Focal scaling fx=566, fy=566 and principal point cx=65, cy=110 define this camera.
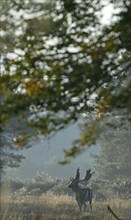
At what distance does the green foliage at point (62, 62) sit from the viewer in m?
7.34

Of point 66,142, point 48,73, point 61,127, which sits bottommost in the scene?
point 61,127

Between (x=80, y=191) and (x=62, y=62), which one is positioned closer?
(x=62, y=62)

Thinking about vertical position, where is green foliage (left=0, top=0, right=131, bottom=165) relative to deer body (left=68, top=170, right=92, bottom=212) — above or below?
below

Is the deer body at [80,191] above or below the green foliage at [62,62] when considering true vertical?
above

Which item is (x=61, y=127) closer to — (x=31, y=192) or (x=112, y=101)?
(x=112, y=101)

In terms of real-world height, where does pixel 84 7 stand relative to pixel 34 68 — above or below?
above

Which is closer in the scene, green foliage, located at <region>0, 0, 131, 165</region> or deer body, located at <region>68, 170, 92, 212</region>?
green foliage, located at <region>0, 0, 131, 165</region>

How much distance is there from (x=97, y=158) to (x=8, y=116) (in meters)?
46.6

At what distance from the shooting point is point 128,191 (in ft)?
135

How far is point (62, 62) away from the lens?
24.8ft

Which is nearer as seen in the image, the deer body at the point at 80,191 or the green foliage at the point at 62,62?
the green foliage at the point at 62,62

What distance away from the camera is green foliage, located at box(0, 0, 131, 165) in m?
7.34

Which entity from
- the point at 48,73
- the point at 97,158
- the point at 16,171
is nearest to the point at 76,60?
the point at 48,73

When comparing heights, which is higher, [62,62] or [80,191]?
[80,191]
